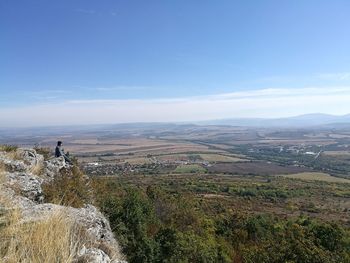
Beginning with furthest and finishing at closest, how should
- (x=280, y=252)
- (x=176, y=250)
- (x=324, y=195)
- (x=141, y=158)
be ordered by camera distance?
1. (x=141, y=158)
2. (x=324, y=195)
3. (x=176, y=250)
4. (x=280, y=252)

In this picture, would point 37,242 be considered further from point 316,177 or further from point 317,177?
point 317,177

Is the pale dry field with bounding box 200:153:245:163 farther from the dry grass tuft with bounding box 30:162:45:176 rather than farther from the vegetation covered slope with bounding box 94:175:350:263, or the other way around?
the dry grass tuft with bounding box 30:162:45:176

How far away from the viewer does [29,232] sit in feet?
14.7

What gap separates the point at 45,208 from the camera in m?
7.32

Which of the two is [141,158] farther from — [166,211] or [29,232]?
[29,232]

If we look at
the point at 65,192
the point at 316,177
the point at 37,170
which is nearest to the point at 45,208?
the point at 65,192

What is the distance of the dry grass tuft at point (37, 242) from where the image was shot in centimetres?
385

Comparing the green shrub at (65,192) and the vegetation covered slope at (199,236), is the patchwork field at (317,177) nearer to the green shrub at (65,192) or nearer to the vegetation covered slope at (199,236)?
the vegetation covered slope at (199,236)

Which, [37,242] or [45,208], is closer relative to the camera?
[37,242]

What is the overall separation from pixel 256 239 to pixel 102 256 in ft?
100

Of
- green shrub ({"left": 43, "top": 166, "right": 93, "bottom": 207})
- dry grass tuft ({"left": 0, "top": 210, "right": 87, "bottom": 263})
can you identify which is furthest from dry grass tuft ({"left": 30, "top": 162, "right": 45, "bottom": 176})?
dry grass tuft ({"left": 0, "top": 210, "right": 87, "bottom": 263})

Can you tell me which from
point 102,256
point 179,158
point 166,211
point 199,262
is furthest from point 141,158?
point 102,256

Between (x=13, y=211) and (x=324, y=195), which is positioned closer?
(x=13, y=211)

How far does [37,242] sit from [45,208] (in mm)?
3451
